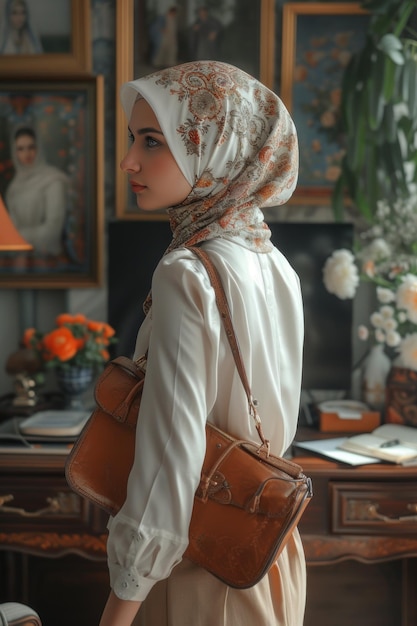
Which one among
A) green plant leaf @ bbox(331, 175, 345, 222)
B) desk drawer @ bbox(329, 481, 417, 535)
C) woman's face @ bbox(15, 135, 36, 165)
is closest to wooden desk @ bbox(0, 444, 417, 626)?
desk drawer @ bbox(329, 481, 417, 535)

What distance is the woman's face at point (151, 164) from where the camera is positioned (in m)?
Answer: 1.06

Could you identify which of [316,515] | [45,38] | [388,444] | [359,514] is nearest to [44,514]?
[316,515]

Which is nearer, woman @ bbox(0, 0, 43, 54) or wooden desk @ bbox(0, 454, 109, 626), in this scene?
wooden desk @ bbox(0, 454, 109, 626)

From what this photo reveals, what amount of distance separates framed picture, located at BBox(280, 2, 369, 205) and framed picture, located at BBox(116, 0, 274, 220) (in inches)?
3.0

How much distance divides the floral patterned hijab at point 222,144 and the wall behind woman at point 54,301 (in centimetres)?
143

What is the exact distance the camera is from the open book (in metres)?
2.03

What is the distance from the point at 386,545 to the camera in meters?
2.03

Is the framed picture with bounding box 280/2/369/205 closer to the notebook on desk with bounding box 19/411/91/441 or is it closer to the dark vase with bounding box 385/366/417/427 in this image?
the dark vase with bounding box 385/366/417/427

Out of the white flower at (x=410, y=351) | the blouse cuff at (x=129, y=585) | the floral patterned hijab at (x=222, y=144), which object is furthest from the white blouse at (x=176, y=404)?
the white flower at (x=410, y=351)

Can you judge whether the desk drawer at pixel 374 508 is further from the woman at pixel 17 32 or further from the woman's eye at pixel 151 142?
the woman at pixel 17 32

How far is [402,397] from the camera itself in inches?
90.6

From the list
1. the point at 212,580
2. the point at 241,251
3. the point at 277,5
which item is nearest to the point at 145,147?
the point at 241,251

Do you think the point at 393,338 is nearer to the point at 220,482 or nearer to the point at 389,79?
the point at 389,79

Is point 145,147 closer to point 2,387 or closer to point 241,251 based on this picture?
point 241,251
